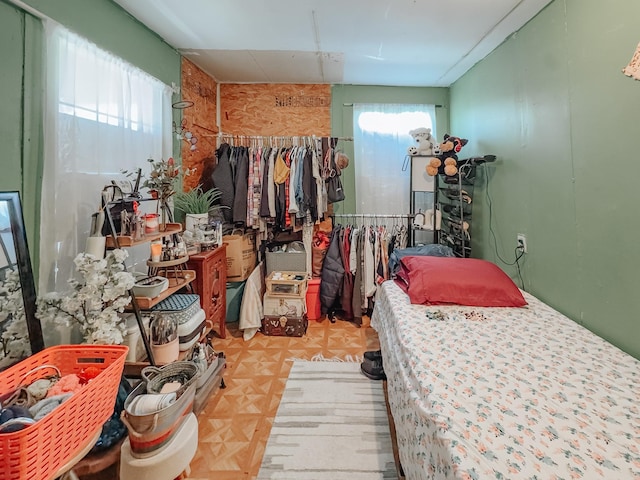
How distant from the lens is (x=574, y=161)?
5.94ft

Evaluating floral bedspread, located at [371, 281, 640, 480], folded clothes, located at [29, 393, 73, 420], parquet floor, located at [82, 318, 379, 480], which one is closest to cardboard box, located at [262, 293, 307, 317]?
parquet floor, located at [82, 318, 379, 480]

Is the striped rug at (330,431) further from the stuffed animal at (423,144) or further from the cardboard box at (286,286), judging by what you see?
the stuffed animal at (423,144)

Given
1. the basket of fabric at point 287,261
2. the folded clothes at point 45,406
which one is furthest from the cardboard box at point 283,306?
the folded clothes at point 45,406

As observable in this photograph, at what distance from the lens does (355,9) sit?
84.6 inches

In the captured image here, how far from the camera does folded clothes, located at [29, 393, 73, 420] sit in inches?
40.2

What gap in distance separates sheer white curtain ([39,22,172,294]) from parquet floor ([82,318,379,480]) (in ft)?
3.78

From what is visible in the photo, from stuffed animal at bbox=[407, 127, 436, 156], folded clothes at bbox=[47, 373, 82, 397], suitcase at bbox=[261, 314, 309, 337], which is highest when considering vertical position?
stuffed animal at bbox=[407, 127, 436, 156]

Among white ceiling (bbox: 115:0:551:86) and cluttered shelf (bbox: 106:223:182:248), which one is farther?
white ceiling (bbox: 115:0:551:86)

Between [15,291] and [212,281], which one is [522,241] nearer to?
[212,281]

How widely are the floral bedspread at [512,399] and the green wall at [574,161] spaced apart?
0.77 feet

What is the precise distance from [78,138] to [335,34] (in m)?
1.92

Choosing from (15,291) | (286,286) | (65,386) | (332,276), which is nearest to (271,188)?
(286,286)

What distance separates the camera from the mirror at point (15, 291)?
135cm

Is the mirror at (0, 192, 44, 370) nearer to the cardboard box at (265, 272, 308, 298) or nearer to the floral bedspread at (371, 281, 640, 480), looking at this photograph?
the floral bedspread at (371, 281, 640, 480)
